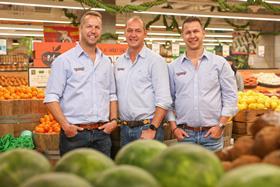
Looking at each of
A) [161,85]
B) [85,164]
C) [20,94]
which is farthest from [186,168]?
[20,94]

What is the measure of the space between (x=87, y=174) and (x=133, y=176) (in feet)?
0.64

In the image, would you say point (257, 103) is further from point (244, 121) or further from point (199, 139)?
point (199, 139)

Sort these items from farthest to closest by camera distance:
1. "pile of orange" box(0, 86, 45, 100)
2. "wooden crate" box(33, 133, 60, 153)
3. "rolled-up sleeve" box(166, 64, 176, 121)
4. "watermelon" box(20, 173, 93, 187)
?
"pile of orange" box(0, 86, 45, 100), "wooden crate" box(33, 133, 60, 153), "rolled-up sleeve" box(166, 64, 176, 121), "watermelon" box(20, 173, 93, 187)

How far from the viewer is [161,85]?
3.53m

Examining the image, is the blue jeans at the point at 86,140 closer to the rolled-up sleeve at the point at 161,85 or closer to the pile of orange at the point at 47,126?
the rolled-up sleeve at the point at 161,85

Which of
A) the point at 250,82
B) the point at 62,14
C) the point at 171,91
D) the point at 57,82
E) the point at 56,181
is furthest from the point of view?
the point at 62,14

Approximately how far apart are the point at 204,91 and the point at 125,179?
104 inches

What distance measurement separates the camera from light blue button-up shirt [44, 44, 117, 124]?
3469 millimetres

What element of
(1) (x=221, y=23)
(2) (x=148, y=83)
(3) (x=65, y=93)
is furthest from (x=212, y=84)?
(1) (x=221, y=23)

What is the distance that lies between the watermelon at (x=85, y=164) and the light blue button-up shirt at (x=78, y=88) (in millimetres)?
2287

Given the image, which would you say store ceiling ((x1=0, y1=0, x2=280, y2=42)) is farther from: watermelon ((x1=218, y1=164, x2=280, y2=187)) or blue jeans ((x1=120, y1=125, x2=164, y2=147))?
watermelon ((x1=218, y1=164, x2=280, y2=187))

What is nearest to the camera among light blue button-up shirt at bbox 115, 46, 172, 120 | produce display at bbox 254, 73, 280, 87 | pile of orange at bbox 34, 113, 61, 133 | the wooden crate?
light blue button-up shirt at bbox 115, 46, 172, 120

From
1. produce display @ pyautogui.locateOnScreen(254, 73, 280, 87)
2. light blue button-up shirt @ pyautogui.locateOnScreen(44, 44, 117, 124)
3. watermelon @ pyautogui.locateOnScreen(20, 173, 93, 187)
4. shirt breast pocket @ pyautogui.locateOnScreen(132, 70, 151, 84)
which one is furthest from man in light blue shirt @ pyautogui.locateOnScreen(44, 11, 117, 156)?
produce display @ pyautogui.locateOnScreen(254, 73, 280, 87)

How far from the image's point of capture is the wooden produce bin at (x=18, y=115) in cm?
523
